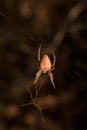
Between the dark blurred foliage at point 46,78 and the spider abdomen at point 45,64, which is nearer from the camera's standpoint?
the spider abdomen at point 45,64

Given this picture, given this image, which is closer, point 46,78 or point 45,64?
point 45,64

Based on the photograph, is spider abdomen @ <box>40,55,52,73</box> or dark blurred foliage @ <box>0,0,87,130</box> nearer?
spider abdomen @ <box>40,55,52,73</box>

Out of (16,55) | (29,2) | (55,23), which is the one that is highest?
(29,2)

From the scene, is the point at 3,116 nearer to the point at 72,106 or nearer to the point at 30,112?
the point at 30,112

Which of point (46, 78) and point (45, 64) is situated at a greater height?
point (45, 64)

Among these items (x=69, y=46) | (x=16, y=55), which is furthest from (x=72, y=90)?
(x=16, y=55)

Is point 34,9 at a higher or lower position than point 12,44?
higher

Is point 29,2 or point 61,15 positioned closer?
point 29,2
